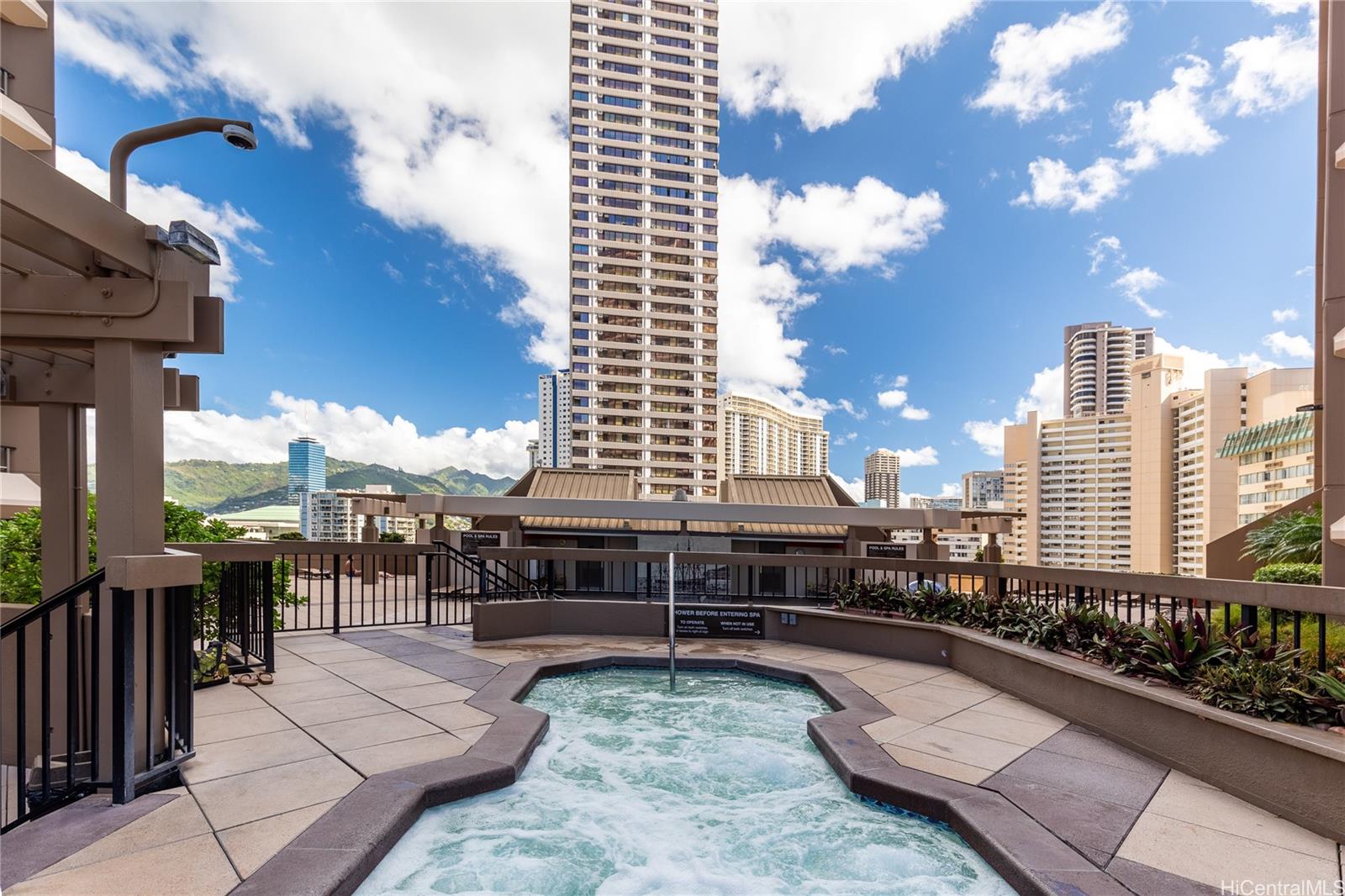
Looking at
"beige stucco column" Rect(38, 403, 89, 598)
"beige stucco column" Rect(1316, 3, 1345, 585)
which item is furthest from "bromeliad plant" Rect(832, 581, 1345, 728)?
"beige stucco column" Rect(1316, 3, 1345, 585)

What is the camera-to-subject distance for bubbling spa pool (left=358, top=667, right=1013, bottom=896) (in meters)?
3.25

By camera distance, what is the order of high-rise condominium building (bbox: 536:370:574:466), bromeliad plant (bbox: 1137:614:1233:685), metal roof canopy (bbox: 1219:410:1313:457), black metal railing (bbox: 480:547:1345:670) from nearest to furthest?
black metal railing (bbox: 480:547:1345:670) < bromeliad plant (bbox: 1137:614:1233:685) < metal roof canopy (bbox: 1219:410:1313:457) < high-rise condominium building (bbox: 536:370:574:466)

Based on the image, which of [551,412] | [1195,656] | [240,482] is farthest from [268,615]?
[240,482]

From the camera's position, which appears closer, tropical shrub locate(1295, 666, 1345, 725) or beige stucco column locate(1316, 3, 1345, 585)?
tropical shrub locate(1295, 666, 1345, 725)

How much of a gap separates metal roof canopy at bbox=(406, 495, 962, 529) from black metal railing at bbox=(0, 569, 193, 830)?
8784 millimetres

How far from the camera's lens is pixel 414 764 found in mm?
4277

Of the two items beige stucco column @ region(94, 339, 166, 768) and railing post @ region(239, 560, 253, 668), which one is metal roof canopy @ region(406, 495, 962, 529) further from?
beige stucco column @ region(94, 339, 166, 768)

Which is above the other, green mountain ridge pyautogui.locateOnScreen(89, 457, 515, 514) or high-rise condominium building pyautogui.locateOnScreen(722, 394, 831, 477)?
high-rise condominium building pyautogui.locateOnScreen(722, 394, 831, 477)

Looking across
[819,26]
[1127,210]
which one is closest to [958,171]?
[1127,210]

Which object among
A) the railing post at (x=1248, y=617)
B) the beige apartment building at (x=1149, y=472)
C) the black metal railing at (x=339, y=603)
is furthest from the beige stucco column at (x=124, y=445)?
the beige apartment building at (x=1149, y=472)

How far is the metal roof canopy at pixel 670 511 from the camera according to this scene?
513 inches

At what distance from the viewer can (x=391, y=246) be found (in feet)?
465

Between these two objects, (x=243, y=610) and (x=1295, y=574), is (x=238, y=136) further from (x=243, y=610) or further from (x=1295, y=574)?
(x=1295, y=574)

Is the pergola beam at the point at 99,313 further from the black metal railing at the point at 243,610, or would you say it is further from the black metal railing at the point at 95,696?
the black metal railing at the point at 243,610
